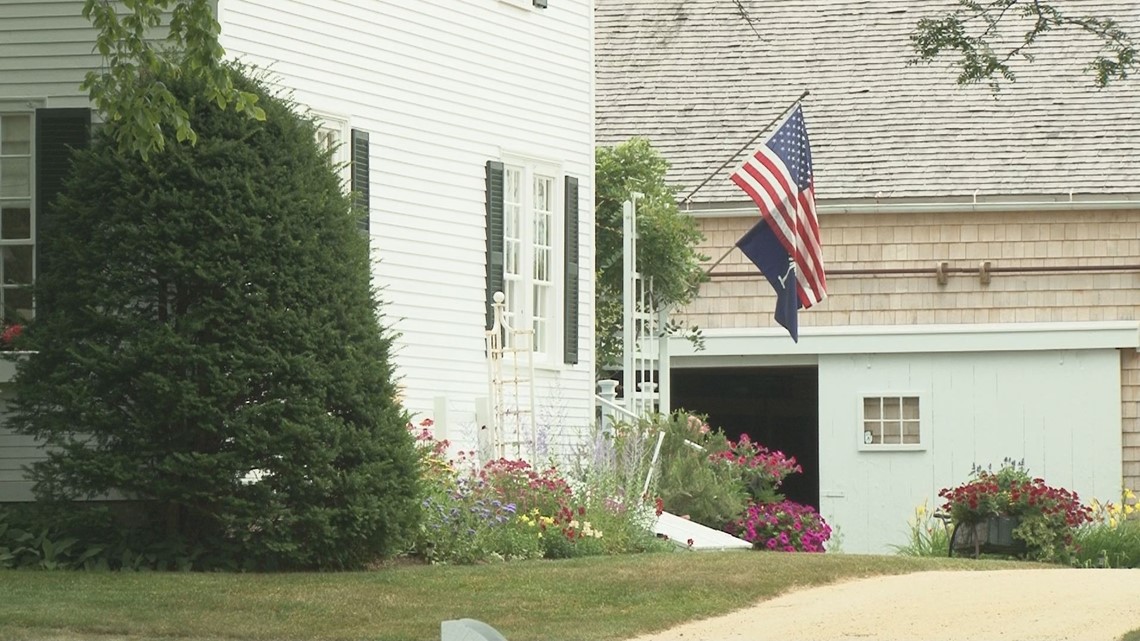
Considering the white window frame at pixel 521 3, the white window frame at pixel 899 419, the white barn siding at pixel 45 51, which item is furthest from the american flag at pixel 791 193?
the white barn siding at pixel 45 51

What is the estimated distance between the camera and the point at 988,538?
18.2 meters

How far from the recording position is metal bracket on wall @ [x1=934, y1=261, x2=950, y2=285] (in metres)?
23.5

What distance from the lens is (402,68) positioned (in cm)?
1722

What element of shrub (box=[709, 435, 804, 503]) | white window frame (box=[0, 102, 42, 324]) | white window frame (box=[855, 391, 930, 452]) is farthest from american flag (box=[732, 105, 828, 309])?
white window frame (box=[0, 102, 42, 324])

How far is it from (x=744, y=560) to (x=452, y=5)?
631 cm

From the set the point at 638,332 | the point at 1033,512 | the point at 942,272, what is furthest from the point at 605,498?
the point at 942,272

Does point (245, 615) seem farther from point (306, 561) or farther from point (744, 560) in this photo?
point (744, 560)

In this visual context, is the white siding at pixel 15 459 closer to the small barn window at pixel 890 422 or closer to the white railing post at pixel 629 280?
the white railing post at pixel 629 280

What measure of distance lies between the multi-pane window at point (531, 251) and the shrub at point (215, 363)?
16.4ft

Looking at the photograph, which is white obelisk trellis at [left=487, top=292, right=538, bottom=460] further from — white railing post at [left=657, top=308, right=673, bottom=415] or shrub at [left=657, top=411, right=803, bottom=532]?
white railing post at [left=657, top=308, right=673, bottom=415]

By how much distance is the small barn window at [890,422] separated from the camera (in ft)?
76.6

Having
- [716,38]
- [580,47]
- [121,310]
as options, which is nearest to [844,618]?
[121,310]

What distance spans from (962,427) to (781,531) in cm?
487

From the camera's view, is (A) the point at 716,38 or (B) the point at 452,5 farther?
(A) the point at 716,38
